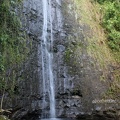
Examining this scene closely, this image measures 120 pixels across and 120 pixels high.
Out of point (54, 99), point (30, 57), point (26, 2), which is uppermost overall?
point (26, 2)

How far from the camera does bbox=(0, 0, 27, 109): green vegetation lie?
8.69 meters

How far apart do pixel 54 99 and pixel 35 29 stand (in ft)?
7.68

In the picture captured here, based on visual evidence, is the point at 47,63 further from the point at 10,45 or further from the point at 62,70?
the point at 10,45

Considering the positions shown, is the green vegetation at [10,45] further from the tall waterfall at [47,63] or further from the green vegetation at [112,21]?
the green vegetation at [112,21]

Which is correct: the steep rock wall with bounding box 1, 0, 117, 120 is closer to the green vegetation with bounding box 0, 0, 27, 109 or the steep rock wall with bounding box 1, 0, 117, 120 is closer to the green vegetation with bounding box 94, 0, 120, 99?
the green vegetation with bounding box 0, 0, 27, 109

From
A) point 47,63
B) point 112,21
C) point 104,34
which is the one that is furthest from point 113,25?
point 47,63

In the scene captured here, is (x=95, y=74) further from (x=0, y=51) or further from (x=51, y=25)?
(x=0, y=51)

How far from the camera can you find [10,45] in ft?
30.1

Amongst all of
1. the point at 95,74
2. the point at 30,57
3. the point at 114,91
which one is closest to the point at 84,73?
the point at 95,74

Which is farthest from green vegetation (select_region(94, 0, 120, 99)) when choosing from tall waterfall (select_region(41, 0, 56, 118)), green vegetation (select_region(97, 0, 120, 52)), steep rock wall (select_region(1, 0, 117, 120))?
tall waterfall (select_region(41, 0, 56, 118))

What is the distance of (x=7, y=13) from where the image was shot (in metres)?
Result: 9.37

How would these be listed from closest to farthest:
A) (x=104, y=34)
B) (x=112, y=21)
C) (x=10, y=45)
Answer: (x=10, y=45)
(x=104, y=34)
(x=112, y=21)

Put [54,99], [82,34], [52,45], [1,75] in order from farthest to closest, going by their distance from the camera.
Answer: [82,34], [52,45], [54,99], [1,75]

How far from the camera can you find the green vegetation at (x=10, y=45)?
8688 mm
